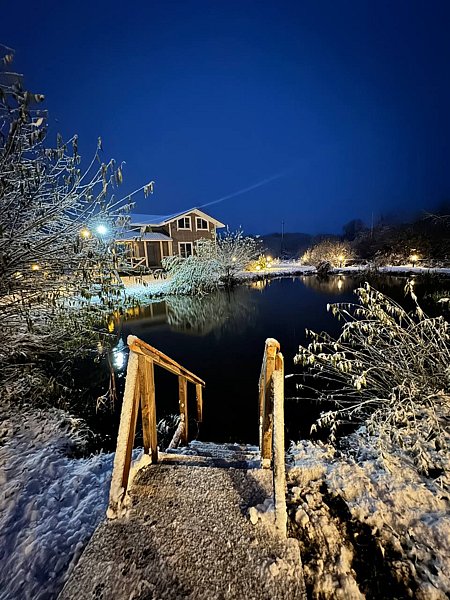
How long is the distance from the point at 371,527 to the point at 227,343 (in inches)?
289

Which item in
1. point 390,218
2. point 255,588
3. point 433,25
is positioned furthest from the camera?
point 433,25

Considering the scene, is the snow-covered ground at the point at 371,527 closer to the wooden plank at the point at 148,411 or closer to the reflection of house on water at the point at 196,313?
the wooden plank at the point at 148,411

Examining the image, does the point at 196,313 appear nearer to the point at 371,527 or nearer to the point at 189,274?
the point at 189,274

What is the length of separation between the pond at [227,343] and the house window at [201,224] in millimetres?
11170

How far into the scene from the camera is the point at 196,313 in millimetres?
14062

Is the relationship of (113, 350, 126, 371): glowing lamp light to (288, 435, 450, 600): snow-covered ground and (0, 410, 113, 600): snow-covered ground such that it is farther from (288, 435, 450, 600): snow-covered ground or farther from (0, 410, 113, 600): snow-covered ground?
(288, 435, 450, 600): snow-covered ground

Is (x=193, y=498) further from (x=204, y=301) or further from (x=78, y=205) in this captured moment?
(x=204, y=301)

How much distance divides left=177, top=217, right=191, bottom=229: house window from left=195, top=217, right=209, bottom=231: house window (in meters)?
0.85

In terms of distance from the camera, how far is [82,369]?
25.4 ft

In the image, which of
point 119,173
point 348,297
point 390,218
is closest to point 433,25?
point 390,218

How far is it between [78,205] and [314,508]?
5.08 meters

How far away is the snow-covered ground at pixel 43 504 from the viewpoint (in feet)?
6.82

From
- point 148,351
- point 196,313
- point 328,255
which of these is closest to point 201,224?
point 196,313

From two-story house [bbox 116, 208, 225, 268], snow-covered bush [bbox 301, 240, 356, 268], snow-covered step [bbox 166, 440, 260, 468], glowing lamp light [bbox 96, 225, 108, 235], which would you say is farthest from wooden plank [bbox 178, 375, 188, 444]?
snow-covered bush [bbox 301, 240, 356, 268]
